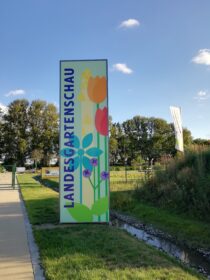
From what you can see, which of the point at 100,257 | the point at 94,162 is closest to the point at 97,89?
the point at 94,162

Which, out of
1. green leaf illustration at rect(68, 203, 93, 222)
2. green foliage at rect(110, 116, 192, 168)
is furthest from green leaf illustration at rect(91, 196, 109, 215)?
green foliage at rect(110, 116, 192, 168)

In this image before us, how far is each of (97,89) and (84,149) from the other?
167cm

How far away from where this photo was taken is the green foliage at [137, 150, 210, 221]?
1111 centimetres

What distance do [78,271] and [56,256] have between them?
102 centimetres

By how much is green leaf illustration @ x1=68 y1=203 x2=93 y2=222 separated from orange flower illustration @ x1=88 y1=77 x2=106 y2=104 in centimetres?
286

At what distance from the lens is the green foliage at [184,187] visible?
11109 mm

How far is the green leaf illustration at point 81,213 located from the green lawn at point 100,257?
0.54 meters

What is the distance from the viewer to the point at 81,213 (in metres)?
9.99

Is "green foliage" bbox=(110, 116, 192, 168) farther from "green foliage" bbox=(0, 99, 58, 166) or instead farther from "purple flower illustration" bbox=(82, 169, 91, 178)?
"purple flower illustration" bbox=(82, 169, 91, 178)

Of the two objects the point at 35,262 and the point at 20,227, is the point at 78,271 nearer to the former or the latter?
the point at 35,262

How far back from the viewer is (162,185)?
14023mm

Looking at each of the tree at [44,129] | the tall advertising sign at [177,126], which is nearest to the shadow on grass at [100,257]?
the tall advertising sign at [177,126]

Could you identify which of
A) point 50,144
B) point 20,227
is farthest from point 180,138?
point 50,144

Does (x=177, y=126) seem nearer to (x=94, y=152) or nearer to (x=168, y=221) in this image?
(x=168, y=221)
